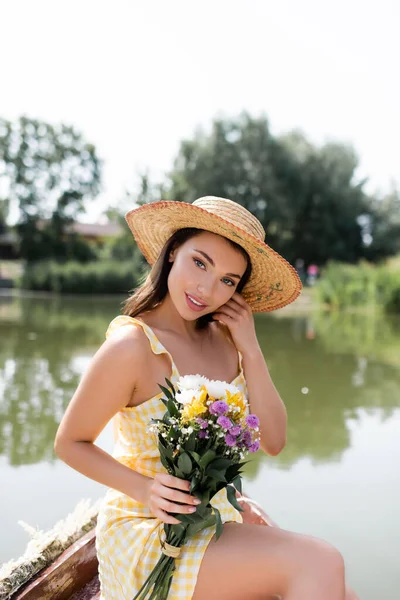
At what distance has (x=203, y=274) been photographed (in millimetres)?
1807

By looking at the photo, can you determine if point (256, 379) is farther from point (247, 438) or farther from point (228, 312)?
point (247, 438)

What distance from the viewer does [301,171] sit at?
95.9 feet

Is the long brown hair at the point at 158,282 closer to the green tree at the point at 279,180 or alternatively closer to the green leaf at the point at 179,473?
the green leaf at the point at 179,473

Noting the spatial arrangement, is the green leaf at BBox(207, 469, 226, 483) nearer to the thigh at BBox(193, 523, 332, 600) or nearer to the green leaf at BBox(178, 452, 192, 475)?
the green leaf at BBox(178, 452, 192, 475)

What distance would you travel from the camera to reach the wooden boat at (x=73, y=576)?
1947 mm

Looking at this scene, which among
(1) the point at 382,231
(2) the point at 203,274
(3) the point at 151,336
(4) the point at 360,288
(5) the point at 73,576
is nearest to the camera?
(3) the point at 151,336

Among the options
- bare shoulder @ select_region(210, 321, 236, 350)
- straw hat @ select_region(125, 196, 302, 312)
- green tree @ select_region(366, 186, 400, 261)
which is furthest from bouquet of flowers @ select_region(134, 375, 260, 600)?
green tree @ select_region(366, 186, 400, 261)

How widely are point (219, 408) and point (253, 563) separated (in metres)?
0.37

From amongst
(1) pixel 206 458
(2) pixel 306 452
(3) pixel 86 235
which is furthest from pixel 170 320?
(3) pixel 86 235

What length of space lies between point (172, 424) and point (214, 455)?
0.11 meters

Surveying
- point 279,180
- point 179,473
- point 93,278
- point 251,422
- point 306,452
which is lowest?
point 306,452

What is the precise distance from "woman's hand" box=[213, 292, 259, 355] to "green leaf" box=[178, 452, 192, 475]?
2.13ft

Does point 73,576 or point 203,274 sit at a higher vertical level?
point 203,274

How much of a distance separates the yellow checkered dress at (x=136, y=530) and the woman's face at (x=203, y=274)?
0.54 ft
